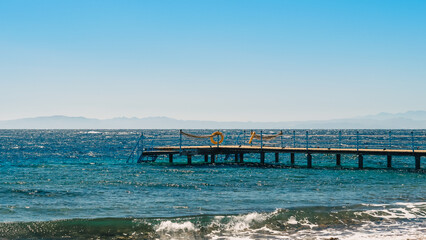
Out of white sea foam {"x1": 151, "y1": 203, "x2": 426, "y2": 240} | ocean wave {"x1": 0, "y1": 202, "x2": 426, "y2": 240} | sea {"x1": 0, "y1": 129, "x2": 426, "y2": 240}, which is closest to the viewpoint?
white sea foam {"x1": 151, "y1": 203, "x2": 426, "y2": 240}

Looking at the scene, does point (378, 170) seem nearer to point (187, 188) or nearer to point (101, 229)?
point (187, 188)

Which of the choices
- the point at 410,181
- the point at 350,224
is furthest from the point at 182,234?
the point at 410,181

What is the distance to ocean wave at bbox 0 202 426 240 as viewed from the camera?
15953mm

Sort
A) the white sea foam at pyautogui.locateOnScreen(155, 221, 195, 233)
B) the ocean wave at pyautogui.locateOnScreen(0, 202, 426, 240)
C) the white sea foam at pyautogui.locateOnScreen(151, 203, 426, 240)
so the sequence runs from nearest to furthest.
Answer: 1. the white sea foam at pyautogui.locateOnScreen(151, 203, 426, 240)
2. the ocean wave at pyautogui.locateOnScreen(0, 202, 426, 240)
3. the white sea foam at pyautogui.locateOnScreen(155, 221, 195, 233)

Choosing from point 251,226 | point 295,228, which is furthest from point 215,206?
point 295,228

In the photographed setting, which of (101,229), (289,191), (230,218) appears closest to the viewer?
(101,229)

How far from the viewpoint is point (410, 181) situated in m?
28.6

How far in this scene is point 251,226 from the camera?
56.4 feet

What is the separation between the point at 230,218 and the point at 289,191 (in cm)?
778

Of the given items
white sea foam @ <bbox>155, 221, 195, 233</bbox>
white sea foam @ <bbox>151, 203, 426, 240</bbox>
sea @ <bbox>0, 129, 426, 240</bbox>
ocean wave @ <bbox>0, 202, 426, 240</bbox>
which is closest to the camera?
white sea foam @ <bbox>151, 203, 426, 240</bbox>

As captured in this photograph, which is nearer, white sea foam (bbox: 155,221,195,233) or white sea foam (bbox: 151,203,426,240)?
white sea foam (bbox: 151,203,426,240)

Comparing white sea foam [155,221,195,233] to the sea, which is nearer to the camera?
the sea

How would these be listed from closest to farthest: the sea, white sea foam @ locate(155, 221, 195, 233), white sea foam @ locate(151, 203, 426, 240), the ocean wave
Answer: white sea foam @ locate(151, 203, 426, 240) → the ocean wave → the sea → white sea foam @ locate(155, 221, 195, 233)

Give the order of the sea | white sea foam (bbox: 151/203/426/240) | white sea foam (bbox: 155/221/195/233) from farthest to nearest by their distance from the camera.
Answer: white sea foam (bbox: 155/221/195/233), the sea, white sea foam (bbox: 151/203/426/240)
